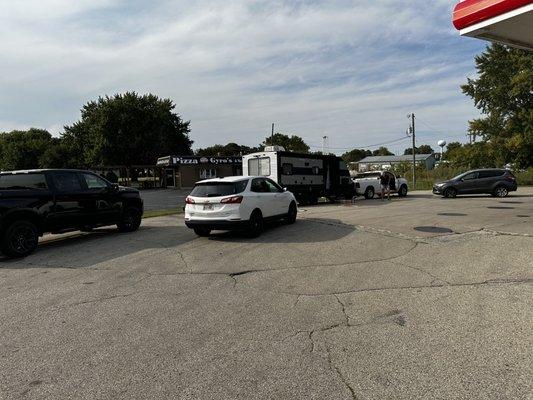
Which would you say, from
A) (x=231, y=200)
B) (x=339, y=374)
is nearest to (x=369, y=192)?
(x=231, y=200)

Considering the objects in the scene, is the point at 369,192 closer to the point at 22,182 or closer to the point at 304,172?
the point at 304,172

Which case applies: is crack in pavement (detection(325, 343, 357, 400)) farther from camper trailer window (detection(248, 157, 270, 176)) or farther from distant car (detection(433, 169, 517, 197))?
distant car (detection(433, 169, 517, 197))

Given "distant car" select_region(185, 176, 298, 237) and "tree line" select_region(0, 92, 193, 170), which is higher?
"tree line" select_region(0, 92, 193, 170)

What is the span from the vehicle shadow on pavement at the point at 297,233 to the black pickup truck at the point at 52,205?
305 cm

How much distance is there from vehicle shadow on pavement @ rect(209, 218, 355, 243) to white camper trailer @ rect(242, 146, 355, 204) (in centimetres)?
791

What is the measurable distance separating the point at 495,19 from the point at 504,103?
47.8 m

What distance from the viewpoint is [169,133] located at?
2677 inches

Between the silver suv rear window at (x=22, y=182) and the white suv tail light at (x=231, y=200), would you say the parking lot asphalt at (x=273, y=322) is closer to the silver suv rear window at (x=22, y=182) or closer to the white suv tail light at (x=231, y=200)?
the white suv tail light at (x=231, y=200)

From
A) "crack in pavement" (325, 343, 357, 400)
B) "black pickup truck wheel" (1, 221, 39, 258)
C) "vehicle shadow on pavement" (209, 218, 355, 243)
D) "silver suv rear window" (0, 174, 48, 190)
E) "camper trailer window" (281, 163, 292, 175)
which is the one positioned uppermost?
"camper trailer window" (281, 163, 292, 175)

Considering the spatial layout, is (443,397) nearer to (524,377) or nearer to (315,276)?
(524,377)

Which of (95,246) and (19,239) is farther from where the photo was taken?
(95,246)

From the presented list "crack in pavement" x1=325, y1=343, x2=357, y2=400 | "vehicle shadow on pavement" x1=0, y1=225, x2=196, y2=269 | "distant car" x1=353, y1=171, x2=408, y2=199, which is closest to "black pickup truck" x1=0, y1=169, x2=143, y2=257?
"vehicle shadow on pavement" x1=0, y1=225, x2=196, y2=269

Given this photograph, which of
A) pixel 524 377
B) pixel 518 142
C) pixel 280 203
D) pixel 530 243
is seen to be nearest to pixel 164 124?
pixel 518 142

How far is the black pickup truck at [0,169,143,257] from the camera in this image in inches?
387
